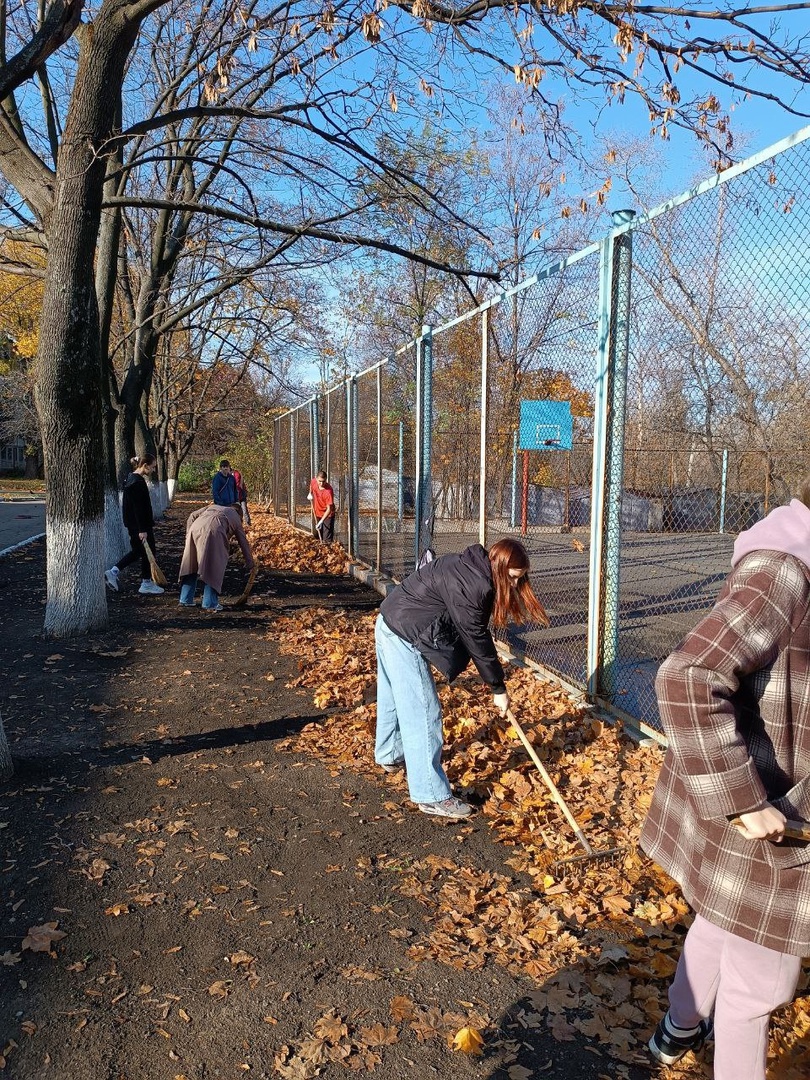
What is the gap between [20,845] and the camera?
4.02 m

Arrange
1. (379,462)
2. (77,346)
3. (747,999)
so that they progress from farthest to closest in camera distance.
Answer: (379,462)
(77,346)
(747,999)

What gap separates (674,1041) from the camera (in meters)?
2.56

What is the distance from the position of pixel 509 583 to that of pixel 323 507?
39.4 ft

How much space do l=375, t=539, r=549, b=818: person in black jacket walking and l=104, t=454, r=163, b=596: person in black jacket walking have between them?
7.09m

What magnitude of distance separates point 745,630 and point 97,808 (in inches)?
146

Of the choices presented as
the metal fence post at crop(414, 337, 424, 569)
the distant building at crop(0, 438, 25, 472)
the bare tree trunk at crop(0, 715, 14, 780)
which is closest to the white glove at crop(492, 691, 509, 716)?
the bare tree trunk at crop(0, 715, 14, 780)

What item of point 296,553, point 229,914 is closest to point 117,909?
point 229,914

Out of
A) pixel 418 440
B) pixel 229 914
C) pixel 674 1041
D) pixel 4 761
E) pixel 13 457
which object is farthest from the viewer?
pixel 13 457

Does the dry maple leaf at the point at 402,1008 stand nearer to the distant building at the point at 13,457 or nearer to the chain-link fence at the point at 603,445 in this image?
A: the chain-link fence at the point at 603,445

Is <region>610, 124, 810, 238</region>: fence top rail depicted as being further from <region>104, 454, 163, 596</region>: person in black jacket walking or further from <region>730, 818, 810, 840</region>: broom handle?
<region>104, 454, 163, 596</region>: person in black jacket walking

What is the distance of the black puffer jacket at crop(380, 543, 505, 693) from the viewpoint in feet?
13.3

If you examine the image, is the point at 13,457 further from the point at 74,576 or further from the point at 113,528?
the point at 74,576

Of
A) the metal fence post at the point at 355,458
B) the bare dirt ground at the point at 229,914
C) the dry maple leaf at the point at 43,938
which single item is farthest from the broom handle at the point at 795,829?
the metal fence post at the point at 355,458

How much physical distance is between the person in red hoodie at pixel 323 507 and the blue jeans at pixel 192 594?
5.69 m
